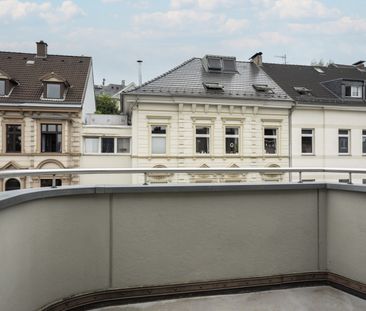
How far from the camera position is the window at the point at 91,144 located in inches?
690

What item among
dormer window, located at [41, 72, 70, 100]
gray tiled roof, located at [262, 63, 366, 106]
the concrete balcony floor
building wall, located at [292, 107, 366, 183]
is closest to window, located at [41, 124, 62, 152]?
dormer window, located at [41, 72, 70, 100]

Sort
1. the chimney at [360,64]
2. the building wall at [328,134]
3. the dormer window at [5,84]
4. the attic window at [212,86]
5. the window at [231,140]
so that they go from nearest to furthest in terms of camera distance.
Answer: the dormer window at [5,84], the window at [231,140], the attic window at [212,86], the building wall at [328,134], the chimney at [360,64]

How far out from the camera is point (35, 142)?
17000mm

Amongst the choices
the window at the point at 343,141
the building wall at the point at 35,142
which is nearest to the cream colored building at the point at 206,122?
the building wall at the point at 35,142

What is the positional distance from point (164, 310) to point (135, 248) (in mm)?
609

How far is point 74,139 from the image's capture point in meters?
17.3

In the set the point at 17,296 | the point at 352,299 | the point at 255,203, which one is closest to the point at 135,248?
the point at 17,296

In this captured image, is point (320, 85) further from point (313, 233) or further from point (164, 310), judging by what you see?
point (164, 310)

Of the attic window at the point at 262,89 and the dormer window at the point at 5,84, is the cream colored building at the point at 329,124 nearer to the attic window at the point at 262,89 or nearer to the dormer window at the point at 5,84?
the attic window at the point at 262,89

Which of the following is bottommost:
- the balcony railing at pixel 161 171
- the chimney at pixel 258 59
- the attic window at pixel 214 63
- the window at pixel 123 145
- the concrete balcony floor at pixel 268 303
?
the concrete balcony floor at pixel 268 303

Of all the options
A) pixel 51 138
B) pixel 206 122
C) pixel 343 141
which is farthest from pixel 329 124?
pixel 51 138

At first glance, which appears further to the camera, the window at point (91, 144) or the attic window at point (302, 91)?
the attic window at point (302, 91)

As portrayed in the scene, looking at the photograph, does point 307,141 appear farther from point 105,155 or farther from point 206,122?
point 105,155

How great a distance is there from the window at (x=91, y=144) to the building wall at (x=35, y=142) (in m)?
0.40
